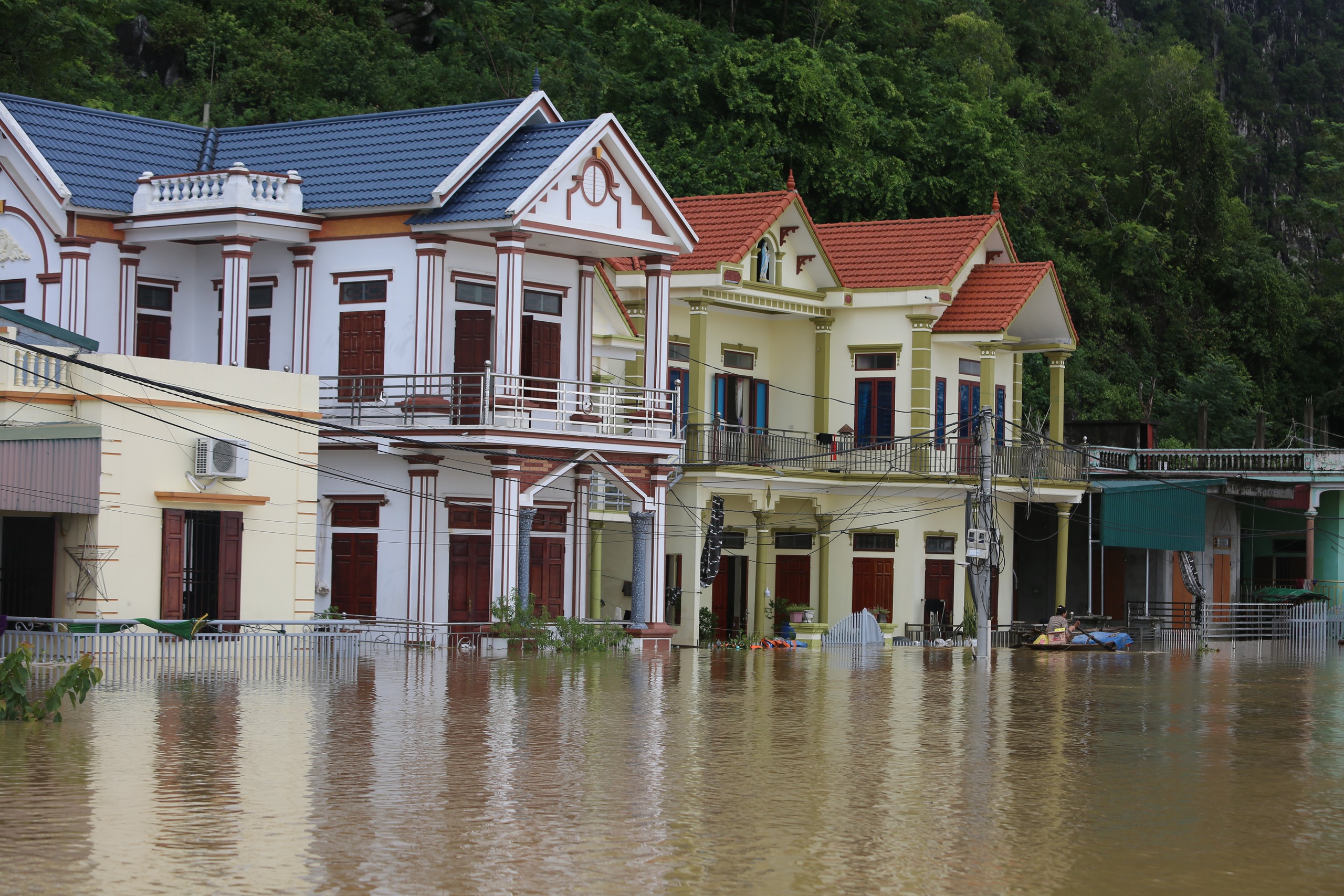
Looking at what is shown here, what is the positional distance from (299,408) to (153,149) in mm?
8762

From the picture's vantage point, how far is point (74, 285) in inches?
1394

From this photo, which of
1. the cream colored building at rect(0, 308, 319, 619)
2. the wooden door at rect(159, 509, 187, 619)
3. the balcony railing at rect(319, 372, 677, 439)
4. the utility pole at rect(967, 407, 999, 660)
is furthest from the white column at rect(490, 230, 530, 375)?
the utility pole at rect(967, 407, 999, 660)

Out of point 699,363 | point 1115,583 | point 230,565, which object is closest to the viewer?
point 230,565

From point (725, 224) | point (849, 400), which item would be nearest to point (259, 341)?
point (725, 224)

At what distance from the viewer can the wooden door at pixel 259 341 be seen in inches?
1421

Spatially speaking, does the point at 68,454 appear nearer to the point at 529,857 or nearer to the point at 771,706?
the point at 771,706

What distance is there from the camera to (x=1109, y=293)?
69562mm

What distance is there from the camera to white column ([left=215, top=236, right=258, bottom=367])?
34750 millimetres

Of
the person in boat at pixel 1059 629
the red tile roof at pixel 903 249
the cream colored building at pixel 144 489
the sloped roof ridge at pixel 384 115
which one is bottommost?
the person in boat at pixel 1059 629

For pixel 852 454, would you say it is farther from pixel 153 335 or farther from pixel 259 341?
pixel 153 335

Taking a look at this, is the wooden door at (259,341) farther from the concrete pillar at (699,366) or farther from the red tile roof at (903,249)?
the red tile roof at (903,249)

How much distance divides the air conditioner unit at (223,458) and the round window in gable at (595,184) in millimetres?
8208

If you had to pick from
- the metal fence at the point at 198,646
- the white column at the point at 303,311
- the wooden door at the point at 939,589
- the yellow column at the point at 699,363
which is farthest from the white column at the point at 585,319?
the wooden door at the point at 939,589

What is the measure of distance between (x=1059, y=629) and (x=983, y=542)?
7.08 m
